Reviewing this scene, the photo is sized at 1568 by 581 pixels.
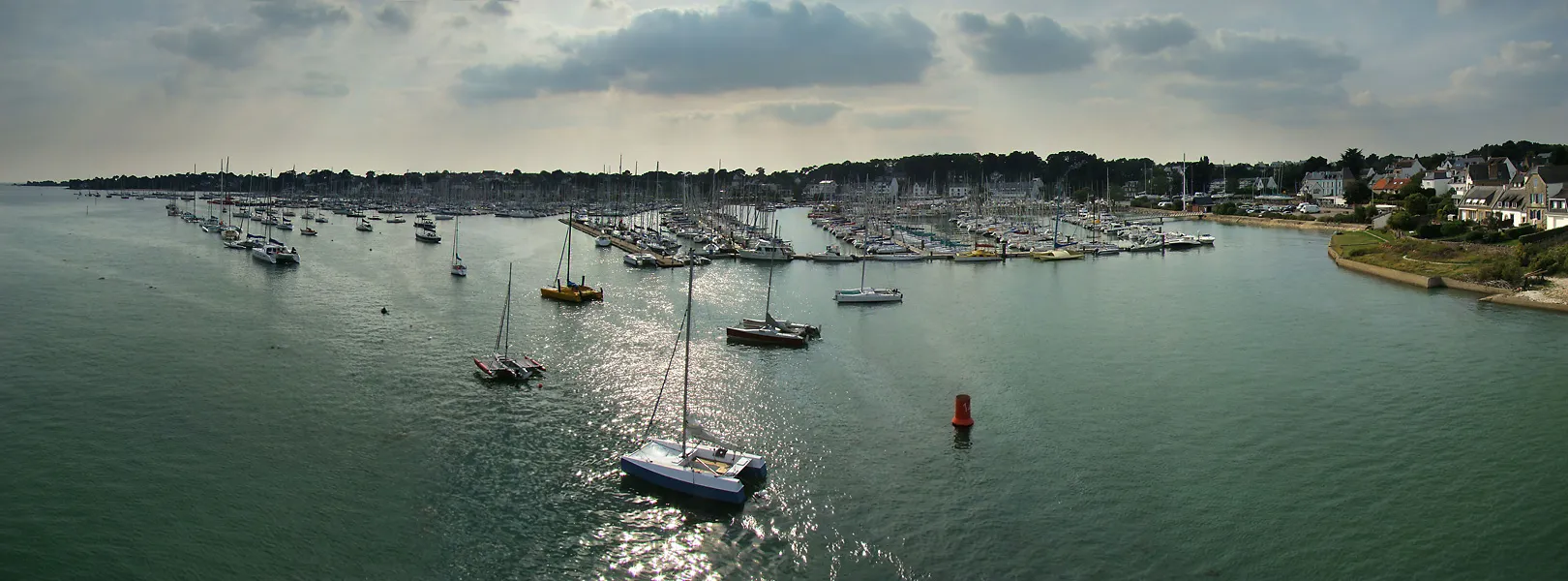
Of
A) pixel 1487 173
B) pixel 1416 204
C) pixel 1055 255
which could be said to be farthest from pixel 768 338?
pixel 1487 173

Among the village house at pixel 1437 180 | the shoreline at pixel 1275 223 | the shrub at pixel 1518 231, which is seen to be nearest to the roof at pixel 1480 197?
the shoreline at pixel 1275 223

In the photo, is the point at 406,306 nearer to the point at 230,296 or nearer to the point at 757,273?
the point at 230,296

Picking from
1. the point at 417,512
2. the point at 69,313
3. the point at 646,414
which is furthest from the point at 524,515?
the point at 69,313

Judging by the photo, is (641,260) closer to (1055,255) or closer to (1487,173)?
(1055,255)

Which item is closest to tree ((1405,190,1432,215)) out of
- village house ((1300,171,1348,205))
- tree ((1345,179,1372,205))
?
tree ((1345,179,1372,205))

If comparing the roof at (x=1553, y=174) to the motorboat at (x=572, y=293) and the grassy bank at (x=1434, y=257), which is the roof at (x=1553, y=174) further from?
the motorboat at (x=572, y=293)
